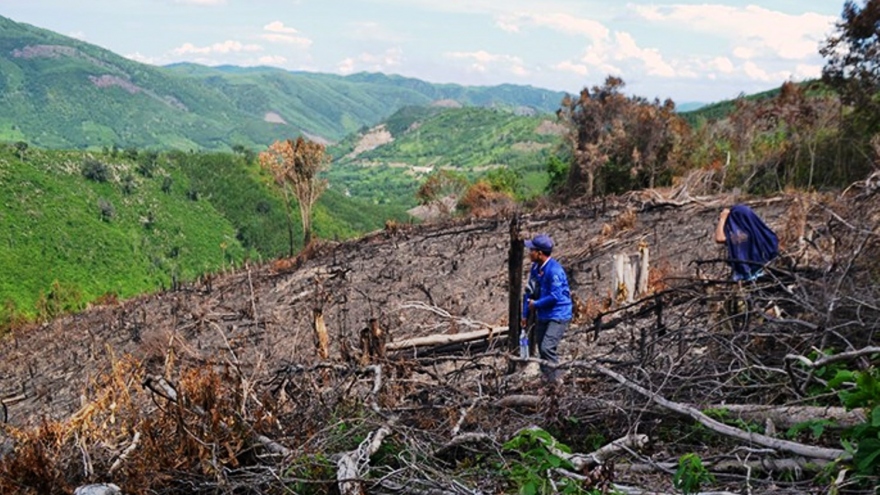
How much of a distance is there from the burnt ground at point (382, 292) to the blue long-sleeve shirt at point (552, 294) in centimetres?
91

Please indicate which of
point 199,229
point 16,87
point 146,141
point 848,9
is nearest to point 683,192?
point 848,9

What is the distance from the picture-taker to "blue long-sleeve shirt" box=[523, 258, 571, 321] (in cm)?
540

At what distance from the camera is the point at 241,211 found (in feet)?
256

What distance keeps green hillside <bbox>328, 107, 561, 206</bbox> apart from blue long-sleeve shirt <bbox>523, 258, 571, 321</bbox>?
112m

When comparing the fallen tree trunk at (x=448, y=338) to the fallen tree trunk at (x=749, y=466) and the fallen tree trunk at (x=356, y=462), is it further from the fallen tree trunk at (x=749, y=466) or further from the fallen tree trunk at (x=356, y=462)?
the fallen tree trunk at (x=749, y=466)

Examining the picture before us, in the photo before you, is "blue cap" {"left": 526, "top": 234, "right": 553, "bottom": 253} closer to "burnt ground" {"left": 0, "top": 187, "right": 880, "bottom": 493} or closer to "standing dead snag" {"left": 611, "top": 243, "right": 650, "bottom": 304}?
"burnt ground" {"left": 0, "top": 187, "right": 880, "bottom": 493}

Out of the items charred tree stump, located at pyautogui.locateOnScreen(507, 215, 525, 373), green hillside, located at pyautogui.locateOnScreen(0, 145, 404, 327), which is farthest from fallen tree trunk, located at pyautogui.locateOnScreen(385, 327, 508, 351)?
green hillside, located at pyautogui.locateOnScreen(0, 145, 404, 327)

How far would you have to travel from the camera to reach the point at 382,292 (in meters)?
12.7

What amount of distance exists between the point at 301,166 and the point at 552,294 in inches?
742

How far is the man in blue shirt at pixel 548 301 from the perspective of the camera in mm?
5410

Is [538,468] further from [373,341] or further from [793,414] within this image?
[373,341]

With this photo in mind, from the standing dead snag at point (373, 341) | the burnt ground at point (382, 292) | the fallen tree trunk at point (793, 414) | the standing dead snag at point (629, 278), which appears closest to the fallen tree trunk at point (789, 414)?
the fallen tree trunk at point (793, 414)

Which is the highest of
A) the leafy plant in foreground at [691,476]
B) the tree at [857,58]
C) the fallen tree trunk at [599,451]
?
the tree at [857,58]

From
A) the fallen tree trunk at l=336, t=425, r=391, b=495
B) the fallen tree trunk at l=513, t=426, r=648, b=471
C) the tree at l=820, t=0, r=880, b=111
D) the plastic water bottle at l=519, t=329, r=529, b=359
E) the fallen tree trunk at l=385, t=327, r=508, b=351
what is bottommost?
the fallen tree trunk at l=385, t=327, r=508, b=351
